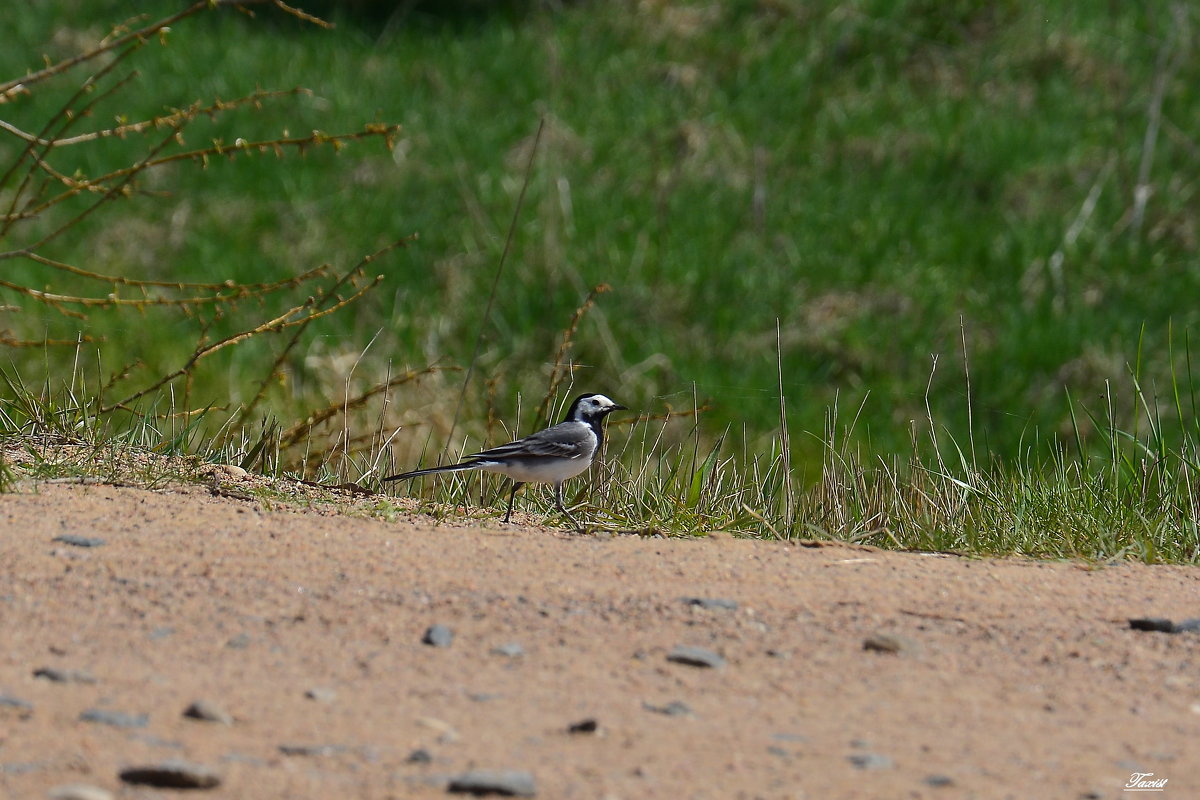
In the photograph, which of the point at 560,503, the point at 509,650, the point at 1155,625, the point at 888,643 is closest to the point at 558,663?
the point at 509,650

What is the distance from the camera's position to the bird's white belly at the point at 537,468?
16.2ft

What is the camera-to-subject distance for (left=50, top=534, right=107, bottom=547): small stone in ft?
12.3

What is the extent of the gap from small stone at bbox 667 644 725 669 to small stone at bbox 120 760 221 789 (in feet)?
3.78

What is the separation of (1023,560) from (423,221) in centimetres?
787

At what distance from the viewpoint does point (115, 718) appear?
268 cm

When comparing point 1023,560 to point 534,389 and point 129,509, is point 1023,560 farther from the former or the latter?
point 534,389

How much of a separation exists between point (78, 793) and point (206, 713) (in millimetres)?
366

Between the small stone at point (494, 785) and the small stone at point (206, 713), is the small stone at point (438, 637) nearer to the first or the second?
the small stone at point (206, 713)

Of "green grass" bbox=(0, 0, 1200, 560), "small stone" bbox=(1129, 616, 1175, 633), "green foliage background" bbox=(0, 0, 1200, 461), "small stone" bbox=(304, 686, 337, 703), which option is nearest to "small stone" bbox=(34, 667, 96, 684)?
"small stone" bbox=(304, 686, 337, 703)

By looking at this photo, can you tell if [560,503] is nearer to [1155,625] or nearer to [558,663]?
[558,663]

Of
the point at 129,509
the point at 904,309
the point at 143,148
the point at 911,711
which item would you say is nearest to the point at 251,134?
the point at 143,148

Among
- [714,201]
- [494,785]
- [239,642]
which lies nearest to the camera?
[494,785]

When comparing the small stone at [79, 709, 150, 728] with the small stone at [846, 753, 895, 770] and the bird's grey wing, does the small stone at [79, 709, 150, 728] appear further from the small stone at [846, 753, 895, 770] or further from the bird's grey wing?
the bird's grey wing

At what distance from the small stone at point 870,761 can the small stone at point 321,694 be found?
41.2 inches
